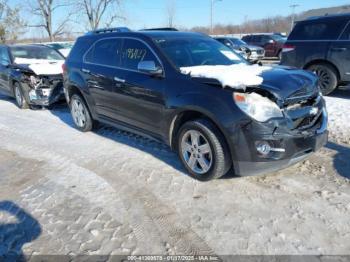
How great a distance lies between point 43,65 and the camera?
8336 millimetres

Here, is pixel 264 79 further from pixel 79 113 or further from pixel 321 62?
pixel 321 62

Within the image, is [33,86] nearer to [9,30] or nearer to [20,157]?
[20,157]

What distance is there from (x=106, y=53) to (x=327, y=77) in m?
5.42

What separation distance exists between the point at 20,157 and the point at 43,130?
4.95 ft

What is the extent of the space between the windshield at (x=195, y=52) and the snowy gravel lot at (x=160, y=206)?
1.40 metres

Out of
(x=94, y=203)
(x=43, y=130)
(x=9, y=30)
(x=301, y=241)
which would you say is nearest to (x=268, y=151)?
(x=301, y=241)

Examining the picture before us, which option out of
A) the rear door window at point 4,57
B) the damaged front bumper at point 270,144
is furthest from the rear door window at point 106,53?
the rear door window at point 4,57

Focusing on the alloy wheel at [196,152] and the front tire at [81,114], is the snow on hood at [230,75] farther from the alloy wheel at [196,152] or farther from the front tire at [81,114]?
the front tire at [81,114]

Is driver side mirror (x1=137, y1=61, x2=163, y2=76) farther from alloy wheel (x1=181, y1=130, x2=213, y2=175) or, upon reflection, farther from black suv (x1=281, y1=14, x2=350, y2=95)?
black suv (x1=281, y1=14, x2=350, y2=95)

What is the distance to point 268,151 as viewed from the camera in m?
3.44

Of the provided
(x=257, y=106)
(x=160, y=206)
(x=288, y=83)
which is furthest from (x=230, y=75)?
(x=160, y=206)

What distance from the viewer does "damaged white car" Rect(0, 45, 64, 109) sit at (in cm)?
820

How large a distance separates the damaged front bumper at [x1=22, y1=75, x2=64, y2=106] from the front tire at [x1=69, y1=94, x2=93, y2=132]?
196cm

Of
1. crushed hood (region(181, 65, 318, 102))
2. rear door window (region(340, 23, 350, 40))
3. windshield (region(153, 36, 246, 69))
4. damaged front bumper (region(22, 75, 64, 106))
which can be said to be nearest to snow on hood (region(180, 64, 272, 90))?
crushed hood (region(181, 65, 318, 102))
